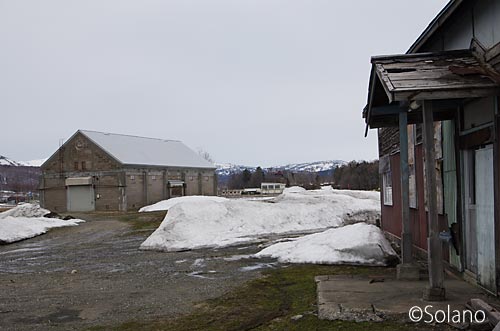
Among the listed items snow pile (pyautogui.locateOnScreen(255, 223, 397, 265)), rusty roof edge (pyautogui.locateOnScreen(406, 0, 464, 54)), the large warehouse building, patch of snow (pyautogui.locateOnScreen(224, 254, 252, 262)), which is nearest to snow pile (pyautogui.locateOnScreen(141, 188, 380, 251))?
patch of snow (pyautogui.locateOnScreen(224, 254, 252, 262))

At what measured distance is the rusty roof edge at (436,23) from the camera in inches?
320

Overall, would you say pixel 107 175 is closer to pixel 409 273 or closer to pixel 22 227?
pixel 22 227

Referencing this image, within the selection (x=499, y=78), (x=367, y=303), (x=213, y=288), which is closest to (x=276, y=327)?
(x=367, y=303)

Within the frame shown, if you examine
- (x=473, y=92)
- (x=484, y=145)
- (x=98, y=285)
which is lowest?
(x=98, y=285)

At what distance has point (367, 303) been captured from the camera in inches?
276

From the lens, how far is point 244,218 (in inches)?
867

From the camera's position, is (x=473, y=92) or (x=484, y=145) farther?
(x=484, y=145)

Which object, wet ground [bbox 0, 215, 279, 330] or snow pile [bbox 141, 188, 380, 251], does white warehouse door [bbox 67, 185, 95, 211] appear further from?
wet ground [bbox 0, 215, 279, 330]

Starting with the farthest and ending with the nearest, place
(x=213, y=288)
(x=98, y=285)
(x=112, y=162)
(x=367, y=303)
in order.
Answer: (x=112, y=162) < (x=98, y=285) < (x=213, y=288) < (x=367, y=303)

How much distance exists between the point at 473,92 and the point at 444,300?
2.76m

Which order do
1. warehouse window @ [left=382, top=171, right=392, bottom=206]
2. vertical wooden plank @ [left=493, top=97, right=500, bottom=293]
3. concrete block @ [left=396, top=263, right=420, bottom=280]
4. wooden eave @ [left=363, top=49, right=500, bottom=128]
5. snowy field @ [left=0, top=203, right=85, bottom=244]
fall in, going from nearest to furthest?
wooden eave @ [left=363, top=49, right=500, bottom=128], vertical wooden plank @ [left=493, top=97, right=500, bottom=293], concrete block @ [left=396, top=263, right=420, bottom=280], warehouse window @ [left=382, top=171, right=392, bottom=206], snowy field @ [left=0, top=203, right=85, bottom=244]

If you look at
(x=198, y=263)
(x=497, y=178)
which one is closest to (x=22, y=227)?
(x=198, y=263)

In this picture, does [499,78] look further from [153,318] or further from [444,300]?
[153,318]

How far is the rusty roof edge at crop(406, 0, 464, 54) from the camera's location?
813 centimetres
